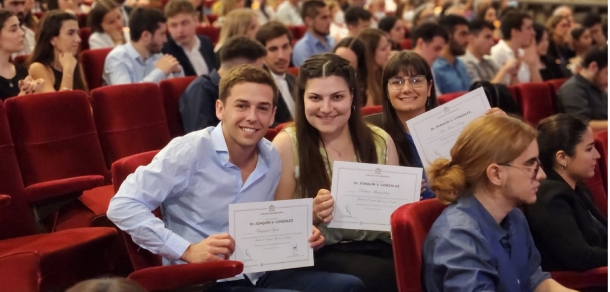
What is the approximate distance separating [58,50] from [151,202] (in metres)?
2.35

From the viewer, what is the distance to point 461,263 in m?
1.89

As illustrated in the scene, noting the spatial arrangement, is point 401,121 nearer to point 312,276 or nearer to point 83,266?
point 312,276

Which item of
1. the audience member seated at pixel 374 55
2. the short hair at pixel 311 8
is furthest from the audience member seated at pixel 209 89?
the short hair at pixel 311 8

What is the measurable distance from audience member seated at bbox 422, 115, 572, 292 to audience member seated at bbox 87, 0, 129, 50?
3750mm

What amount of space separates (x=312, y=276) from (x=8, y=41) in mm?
2285

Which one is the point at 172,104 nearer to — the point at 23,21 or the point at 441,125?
the point at 441,125

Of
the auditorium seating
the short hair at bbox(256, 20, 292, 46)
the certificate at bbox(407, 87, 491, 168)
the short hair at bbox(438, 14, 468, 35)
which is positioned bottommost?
the auditorium seating

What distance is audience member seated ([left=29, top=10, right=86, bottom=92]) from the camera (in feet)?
13.5

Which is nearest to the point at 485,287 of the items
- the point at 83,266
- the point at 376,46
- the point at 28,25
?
the point at 83,266

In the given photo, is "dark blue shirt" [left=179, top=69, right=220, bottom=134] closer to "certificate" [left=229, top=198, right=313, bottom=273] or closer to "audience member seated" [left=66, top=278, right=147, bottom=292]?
"certificate" [left=229, top=198, right=313, bottom=273]

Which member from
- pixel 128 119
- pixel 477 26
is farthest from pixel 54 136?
pixel 477 26

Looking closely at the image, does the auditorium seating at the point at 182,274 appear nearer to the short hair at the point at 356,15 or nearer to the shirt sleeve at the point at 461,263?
the shirt sleeve at the point at 461,263

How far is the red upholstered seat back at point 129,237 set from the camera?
2162mm

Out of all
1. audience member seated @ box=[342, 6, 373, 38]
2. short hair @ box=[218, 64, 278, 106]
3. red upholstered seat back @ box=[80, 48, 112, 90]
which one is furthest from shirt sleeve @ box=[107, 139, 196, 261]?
audience member seated @ box=[342, 6, 373, 38]
